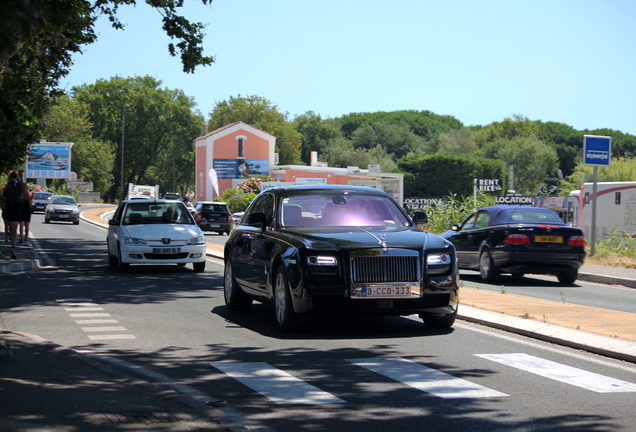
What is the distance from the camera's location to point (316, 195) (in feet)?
33.3

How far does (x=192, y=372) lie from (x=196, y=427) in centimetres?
193

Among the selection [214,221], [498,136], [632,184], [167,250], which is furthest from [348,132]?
[167,250]

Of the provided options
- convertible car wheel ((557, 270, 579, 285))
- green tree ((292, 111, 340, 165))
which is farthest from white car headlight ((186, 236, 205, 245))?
green tree ((292, 111, 340, 165))

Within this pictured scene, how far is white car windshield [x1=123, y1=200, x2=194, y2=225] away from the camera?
18.0 metres

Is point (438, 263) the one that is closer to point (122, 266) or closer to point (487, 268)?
point (487, 268)

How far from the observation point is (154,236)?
55.8 ft

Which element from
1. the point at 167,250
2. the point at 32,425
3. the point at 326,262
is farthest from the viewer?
the point at 167,250

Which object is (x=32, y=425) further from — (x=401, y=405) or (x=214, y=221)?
(x=214, y=221)

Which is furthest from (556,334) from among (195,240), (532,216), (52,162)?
(52,162)

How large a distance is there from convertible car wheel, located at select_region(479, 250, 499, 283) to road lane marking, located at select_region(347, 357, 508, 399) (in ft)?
30.1

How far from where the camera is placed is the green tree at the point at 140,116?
109375 millimetres

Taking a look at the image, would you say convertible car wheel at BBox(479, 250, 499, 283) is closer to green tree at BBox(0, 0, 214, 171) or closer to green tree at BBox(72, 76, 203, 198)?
green tree at BBox(0, 0, 214, 171)

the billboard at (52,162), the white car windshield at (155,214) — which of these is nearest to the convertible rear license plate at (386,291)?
the white car windshield at (155,214)

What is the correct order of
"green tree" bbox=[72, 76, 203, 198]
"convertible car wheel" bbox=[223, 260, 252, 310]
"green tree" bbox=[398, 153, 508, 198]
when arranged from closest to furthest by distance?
"convertible car wheel" bbox=[223, 260, 252, 310] → "green tree" bbox=[398, 153, 508, 198] → "green tree" bbox=[72, 76, 203, 198]
